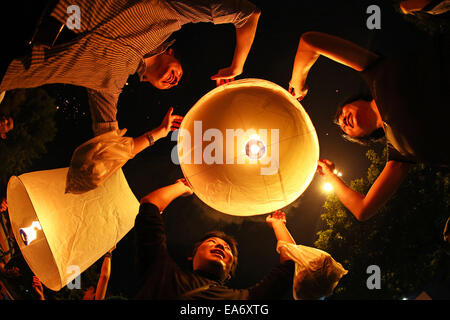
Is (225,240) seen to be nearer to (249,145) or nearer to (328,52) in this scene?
(249,145)

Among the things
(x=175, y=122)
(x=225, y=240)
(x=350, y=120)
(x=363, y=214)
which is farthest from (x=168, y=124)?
(x=363, y=214)

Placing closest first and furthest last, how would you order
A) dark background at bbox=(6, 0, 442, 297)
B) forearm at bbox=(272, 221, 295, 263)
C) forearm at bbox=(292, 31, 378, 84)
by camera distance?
1. forearm at bbox=(292, 31, 378, 84)
2. dark background at bbox=(6, 0, 442, 297)
3. forearm at bbox=(272, 221, 295, 263)

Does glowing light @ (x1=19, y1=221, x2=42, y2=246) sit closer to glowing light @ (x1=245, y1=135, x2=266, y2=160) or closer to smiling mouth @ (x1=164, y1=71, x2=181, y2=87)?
smiling mouth @ (x1=164, y1=71, x2=181, y2=87)

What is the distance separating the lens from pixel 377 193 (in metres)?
1.94

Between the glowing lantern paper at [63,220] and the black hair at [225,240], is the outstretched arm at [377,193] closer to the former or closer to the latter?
the black hair at [225,240]

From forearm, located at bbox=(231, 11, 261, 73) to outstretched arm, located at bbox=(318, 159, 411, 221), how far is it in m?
1.10

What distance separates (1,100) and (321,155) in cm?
217

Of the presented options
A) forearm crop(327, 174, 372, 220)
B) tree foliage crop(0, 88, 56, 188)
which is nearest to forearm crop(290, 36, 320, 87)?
forearm crop(327, 174, 372, 220)

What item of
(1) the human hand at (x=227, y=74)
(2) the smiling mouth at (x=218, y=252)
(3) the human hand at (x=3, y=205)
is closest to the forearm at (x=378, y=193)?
(2) the smiling mouth at (x=218, y=252)

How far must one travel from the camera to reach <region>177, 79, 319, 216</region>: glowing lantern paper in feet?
5.65

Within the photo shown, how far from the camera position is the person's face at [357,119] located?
1939 mm

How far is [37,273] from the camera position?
7.21 feet

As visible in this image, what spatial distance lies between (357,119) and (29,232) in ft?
8.06
